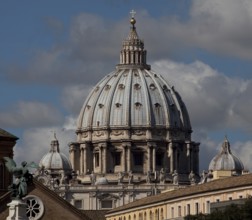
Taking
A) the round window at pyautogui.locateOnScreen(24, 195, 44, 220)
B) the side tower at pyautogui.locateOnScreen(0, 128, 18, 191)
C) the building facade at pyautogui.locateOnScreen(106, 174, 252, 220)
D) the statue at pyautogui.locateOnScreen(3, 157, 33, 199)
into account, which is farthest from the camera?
the round window at pyautogui.locateOnScreen(24, 195, 44, 220)

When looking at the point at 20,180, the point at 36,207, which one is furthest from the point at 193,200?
the point at 20,180

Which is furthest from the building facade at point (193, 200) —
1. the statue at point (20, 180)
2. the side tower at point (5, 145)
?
the statue at point (20, 180)

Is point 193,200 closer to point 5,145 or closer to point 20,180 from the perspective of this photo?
point 5,145

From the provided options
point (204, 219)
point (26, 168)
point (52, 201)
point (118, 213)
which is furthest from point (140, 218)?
point (26, 168)

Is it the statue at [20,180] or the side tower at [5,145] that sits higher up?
the side tower at [5,145]

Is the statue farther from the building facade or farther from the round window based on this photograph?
the round window

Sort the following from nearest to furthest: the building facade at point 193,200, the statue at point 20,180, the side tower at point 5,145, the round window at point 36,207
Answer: the statue at point 20,180, the side tower at point 5,145, the building facade at point 193,200, the round window at point 36,207

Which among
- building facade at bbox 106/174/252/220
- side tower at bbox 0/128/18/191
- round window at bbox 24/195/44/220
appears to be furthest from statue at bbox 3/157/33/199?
round window at bbox 24/195/44/220

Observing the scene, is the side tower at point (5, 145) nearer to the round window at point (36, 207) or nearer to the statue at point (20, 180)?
the round window at point (36, 207)

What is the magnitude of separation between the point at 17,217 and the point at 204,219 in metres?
18.3

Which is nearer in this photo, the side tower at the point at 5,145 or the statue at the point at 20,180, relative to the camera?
the statue at the point at 20,180

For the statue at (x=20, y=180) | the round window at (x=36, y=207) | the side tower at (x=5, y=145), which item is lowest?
the statue at (x=20, y=180)

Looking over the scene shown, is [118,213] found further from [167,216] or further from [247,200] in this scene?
[247,200]

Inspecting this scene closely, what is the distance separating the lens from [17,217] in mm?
70125
